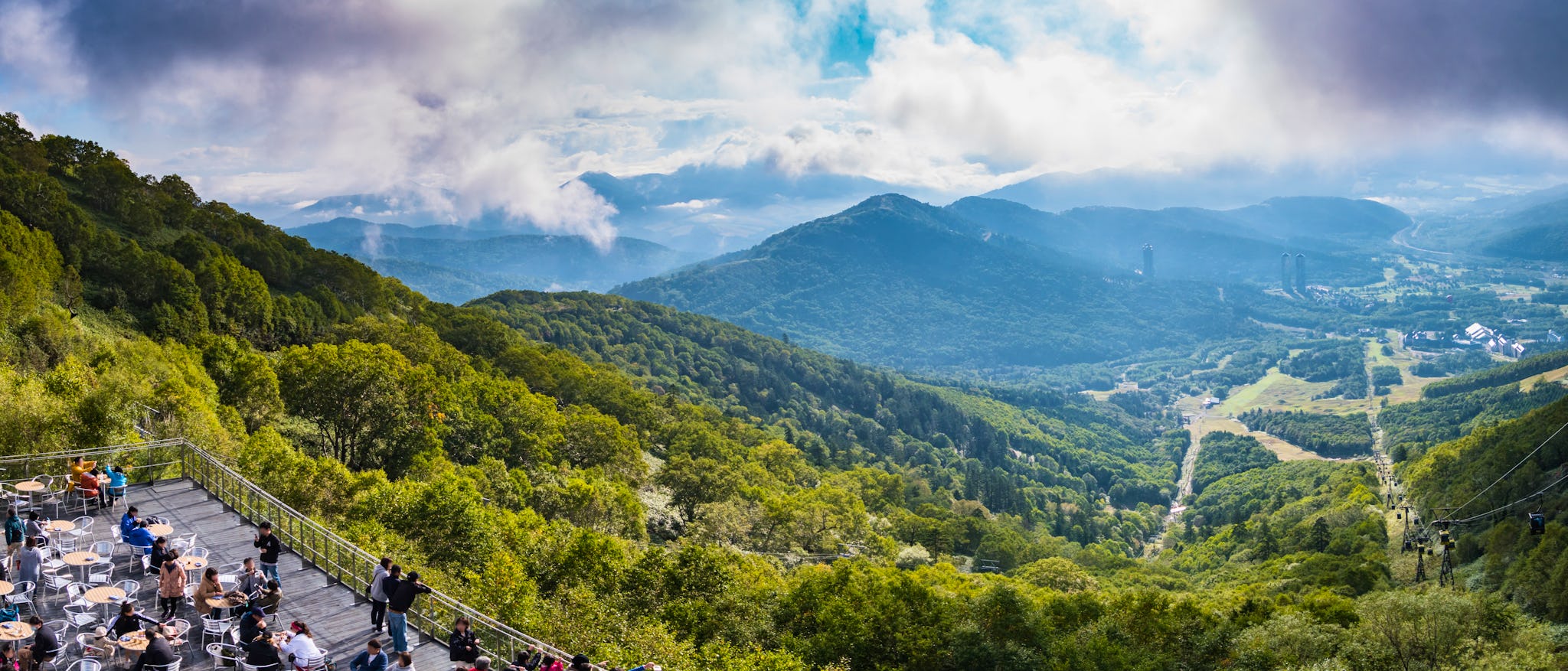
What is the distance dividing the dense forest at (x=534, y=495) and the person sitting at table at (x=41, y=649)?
16.3 metres

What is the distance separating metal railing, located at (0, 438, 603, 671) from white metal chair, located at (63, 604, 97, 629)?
5550 mm

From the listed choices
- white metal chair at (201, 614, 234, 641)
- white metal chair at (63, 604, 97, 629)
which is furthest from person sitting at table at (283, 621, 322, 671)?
white metal chair at (63, 604, 97, 629)

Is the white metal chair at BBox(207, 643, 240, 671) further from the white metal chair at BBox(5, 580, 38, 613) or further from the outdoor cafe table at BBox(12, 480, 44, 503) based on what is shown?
the outdoor cafe table at BBox(12, 480, 44, 503)

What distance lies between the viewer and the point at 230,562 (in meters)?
27.7

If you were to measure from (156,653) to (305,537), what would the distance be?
48.9ft

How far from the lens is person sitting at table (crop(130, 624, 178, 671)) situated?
65.0 ft

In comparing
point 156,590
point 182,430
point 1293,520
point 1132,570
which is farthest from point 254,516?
point 1293,520

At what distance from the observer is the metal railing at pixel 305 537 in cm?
2520

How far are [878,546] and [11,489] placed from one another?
83543mm

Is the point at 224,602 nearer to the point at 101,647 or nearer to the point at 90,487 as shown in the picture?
the point at 101,647

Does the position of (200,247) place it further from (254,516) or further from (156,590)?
(156,590)

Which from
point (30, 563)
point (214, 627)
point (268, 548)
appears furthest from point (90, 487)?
point (214, 627)

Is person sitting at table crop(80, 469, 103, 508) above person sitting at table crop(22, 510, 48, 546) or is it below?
above

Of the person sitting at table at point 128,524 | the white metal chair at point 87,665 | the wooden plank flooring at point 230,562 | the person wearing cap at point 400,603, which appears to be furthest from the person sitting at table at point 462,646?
the person sitting at table at point 128,524
